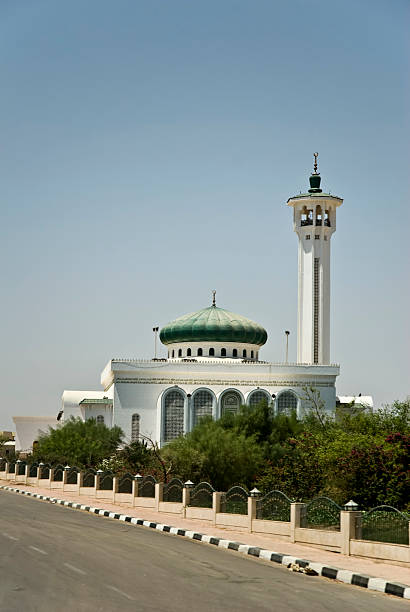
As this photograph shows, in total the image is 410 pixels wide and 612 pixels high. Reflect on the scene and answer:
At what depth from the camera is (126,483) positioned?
1082 inches

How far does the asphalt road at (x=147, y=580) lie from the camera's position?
9.50 meters

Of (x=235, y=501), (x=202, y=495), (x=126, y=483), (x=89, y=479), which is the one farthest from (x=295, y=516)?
(x=89, y=479)

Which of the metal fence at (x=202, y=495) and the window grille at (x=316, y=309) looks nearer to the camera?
the metal fence at (x=202, y=495)

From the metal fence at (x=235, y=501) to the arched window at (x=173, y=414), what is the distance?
34.7 metres

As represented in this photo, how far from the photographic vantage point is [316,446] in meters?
29.5

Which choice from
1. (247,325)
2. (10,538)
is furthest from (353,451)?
(247,325)

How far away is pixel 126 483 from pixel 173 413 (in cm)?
2854

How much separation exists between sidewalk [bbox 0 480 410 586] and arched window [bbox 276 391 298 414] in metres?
29.2

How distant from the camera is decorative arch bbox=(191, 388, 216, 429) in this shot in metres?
55.8

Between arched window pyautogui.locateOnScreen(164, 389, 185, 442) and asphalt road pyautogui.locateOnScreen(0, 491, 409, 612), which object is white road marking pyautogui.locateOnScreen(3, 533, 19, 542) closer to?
asphalt road pyautogui.locateOnScreen(0, 491, 409, 612)

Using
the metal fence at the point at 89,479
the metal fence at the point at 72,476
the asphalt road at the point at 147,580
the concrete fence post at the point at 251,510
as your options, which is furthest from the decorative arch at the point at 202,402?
the asphalt road at the point at 147,580

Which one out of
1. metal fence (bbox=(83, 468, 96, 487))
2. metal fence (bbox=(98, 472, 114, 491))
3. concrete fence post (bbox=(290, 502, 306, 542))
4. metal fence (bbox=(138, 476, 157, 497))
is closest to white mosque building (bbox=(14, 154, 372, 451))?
metal fence (bbox=(83, 468, 96, 487))

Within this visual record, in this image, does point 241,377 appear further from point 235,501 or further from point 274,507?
point 274,507

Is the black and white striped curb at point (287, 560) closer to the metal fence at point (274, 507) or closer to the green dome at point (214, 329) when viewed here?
the metal fence at point (274, 507)
